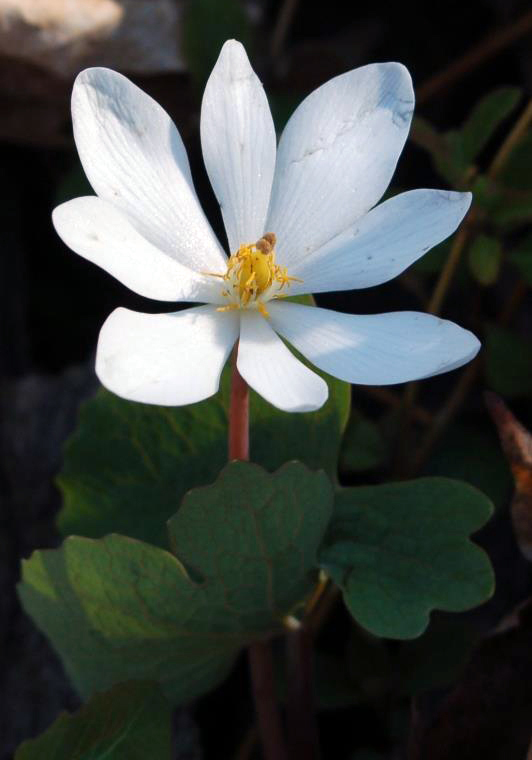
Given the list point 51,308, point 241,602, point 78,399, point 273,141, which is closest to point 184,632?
point 241,602

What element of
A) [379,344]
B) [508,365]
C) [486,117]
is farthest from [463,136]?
[379,344]

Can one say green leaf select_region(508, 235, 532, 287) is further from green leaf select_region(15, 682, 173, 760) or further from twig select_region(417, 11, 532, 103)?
green leaf select_region(15, 682, 173, 760)

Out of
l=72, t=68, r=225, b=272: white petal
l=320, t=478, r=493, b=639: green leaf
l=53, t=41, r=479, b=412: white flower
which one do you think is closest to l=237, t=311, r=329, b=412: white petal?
l=53, t=41, r=479, b=412: white flower

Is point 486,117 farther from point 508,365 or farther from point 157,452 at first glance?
point 157,452

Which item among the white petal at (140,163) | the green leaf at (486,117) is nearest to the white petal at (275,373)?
the white petal at (140,163)

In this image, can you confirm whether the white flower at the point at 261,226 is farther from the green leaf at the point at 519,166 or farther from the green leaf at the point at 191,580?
the green leaf at the point at 519,166
